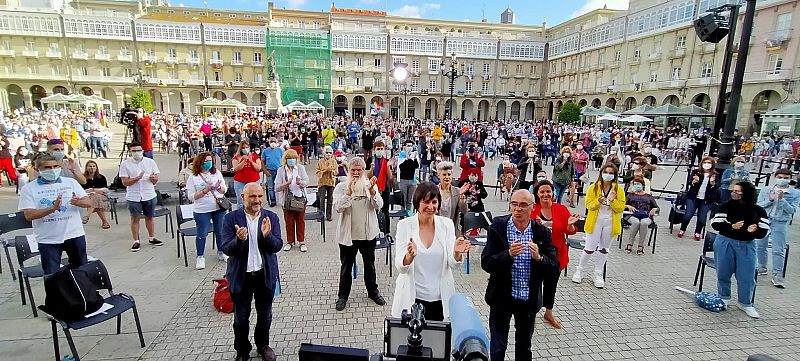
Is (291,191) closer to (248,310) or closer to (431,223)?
(248,310)

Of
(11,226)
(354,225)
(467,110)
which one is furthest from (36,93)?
(354,225)

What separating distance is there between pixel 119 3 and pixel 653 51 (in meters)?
77.3

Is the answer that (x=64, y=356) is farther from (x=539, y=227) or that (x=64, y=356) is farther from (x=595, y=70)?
(x=595, y=70)

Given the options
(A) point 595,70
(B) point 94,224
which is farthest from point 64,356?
(A) point 595,70

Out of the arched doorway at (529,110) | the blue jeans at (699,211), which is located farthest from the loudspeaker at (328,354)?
the arched doorway at (529,110)

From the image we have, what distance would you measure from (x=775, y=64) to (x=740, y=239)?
3725cm

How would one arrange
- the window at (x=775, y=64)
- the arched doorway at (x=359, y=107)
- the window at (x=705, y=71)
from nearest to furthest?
the window at (x=775, y=64) < the window at (x=705, y=71) < the arched doorway at (x=359, y=107)

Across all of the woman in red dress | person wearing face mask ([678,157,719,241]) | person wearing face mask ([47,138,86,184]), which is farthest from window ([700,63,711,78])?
person wearing face mask ([47,138,86,184])

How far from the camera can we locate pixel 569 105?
41875 millimetres

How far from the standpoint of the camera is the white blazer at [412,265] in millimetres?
3277

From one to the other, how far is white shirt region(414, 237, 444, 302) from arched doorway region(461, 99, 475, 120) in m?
62.5

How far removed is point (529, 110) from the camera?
64500 mm

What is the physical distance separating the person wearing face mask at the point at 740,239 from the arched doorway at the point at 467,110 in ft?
198

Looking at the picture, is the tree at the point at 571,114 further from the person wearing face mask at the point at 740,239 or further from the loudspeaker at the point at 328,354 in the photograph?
the loudspeaker at the point at 328,354
